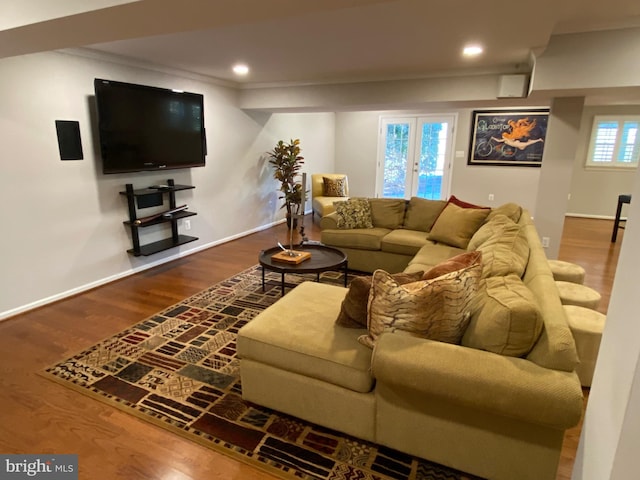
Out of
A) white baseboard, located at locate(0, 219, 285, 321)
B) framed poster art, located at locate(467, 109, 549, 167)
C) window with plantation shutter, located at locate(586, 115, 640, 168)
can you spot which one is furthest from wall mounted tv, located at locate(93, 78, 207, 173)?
window with plantation shutter, located at locate(586, 115, 640, 168)

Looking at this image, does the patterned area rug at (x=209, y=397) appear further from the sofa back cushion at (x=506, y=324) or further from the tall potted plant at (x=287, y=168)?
the tall potted plant at (x=287, y=168)

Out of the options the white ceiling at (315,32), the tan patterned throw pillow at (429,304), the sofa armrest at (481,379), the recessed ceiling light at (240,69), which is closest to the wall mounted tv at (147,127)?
the white ceiling at (315,32)

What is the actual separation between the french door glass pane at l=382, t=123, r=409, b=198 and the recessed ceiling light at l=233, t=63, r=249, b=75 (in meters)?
4.31

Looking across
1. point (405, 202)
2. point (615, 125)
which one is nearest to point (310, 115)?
point (405, 202)

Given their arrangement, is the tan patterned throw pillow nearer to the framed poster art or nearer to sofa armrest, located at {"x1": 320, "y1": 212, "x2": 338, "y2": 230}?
sofa armrest, located at {"x1": 320, "y1": 212, "x2": 338, "y2": 230}

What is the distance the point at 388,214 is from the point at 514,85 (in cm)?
191

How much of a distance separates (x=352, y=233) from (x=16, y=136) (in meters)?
3.20

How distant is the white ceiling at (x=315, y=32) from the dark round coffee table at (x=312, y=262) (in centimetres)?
186

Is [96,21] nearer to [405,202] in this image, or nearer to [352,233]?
[352,233]

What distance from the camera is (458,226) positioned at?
12.5ft

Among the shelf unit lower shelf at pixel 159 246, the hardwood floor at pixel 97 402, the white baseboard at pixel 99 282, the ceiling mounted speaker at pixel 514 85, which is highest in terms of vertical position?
the ceiling mounted speaker at pixel 514 85

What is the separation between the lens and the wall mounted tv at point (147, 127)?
362 centimetres

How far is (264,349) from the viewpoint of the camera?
1.97m

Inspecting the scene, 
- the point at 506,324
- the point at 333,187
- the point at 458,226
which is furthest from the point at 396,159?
the point at 506,324
